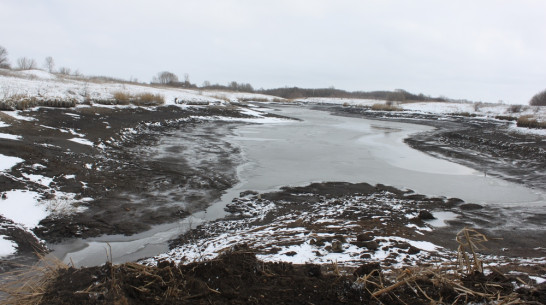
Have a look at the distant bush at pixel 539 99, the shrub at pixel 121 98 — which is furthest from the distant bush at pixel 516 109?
the shrub at pixel 121 98

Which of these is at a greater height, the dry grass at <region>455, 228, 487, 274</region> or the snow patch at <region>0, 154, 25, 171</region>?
the dry grass at <region>455, 228, 487, 274</region>

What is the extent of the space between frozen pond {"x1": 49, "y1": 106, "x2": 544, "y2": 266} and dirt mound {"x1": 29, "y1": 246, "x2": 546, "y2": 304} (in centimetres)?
238

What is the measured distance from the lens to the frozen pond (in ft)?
16.5

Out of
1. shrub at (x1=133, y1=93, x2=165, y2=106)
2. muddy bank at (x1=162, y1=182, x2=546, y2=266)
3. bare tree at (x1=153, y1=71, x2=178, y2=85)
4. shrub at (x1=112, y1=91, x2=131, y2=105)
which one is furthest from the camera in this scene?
bare tree at (x1=153, y1=71, x2=178, y2=85)

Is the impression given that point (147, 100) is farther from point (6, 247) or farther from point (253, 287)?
point (253, 287)

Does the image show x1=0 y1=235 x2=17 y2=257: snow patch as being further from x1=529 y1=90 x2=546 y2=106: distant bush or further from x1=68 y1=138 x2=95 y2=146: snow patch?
x1=529 y1=90 x2=546 y2=106: distant bush

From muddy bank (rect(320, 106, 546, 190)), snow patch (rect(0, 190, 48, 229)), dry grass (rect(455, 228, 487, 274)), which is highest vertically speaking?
dry grass (rect(455, 228, 487, 274))

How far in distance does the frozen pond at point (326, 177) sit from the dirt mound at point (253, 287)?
2.38 meters

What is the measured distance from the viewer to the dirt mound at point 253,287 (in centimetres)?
230

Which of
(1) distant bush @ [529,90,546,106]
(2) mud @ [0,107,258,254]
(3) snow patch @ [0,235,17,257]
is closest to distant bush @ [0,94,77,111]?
(2) mud @ [0,107,258,254]

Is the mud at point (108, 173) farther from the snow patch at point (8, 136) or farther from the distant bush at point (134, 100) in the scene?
the distant bush at point (134, 100)

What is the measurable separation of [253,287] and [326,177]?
7169 mm

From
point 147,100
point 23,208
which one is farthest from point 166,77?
point 23,208

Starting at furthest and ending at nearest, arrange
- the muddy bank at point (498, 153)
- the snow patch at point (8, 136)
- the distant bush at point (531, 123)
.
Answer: the distant bush at point (531, 123) → the muddy bank at point (498, 153) → the snow patch at point (8, 136)
